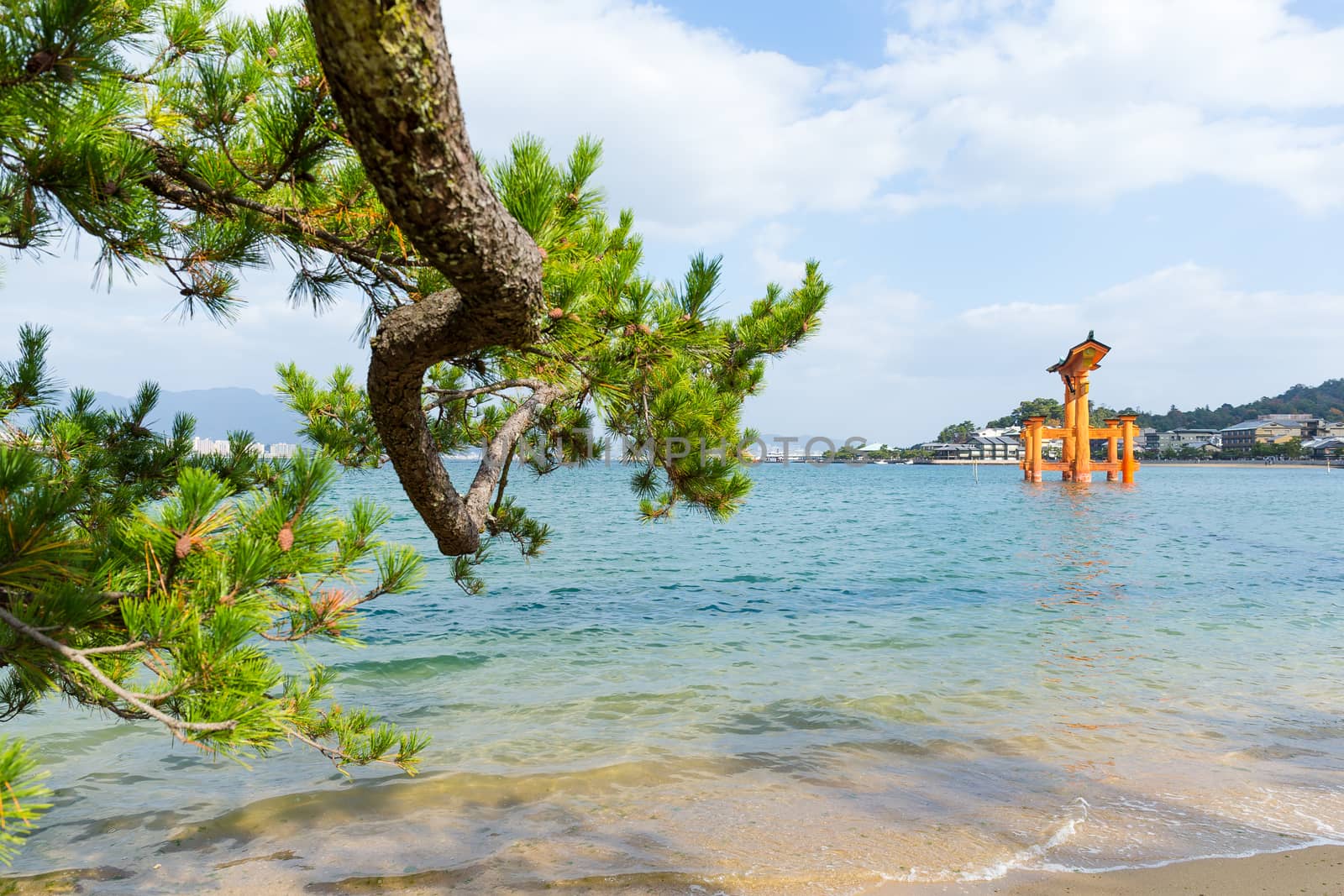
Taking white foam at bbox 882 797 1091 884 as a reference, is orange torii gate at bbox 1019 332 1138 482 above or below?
above

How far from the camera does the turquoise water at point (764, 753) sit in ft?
11.8

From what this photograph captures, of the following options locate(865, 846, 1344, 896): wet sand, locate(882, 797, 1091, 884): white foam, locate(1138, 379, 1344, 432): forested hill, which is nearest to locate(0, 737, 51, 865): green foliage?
locate(865, 846, 1344, 896): wet sand

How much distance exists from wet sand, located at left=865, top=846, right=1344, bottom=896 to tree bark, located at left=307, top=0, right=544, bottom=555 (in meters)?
2.80

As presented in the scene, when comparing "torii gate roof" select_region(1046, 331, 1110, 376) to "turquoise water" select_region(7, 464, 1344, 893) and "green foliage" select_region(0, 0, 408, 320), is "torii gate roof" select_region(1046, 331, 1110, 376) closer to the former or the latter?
"turquoise water" select_region(7, 464, 1344, 893)

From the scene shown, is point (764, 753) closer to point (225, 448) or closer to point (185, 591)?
point (225, 448)

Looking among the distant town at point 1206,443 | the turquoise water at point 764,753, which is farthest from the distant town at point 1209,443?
the turquoise water at point 764,753

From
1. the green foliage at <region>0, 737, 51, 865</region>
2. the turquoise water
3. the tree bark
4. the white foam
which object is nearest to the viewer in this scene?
the tree bark

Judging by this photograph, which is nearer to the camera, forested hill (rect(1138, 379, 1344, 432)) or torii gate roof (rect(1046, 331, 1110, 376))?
torii gate roof (rect(1046, 331, 1110, 376))

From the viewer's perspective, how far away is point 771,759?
4988 mm

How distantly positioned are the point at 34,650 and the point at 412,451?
3.54 feet

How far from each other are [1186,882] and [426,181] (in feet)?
12.7

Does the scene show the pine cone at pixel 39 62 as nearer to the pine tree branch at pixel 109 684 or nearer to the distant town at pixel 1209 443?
the pine tree branch at pixel 109 684

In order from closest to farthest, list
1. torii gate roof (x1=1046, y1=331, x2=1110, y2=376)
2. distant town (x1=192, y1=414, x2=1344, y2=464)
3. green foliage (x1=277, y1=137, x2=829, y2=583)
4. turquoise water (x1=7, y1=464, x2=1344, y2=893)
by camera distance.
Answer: green foliage (x1=277, y1=137, x2=829, y2=583) → turquoise water (x1=7, y1=464, x2=1344, y2=893) → torii gate roof (x1=1046, y1=331, x2=1110, y2=376) → distant town (x1=192, y1=414, x2=1344, y2=464)

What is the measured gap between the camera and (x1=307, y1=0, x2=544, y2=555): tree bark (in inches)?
47.2
